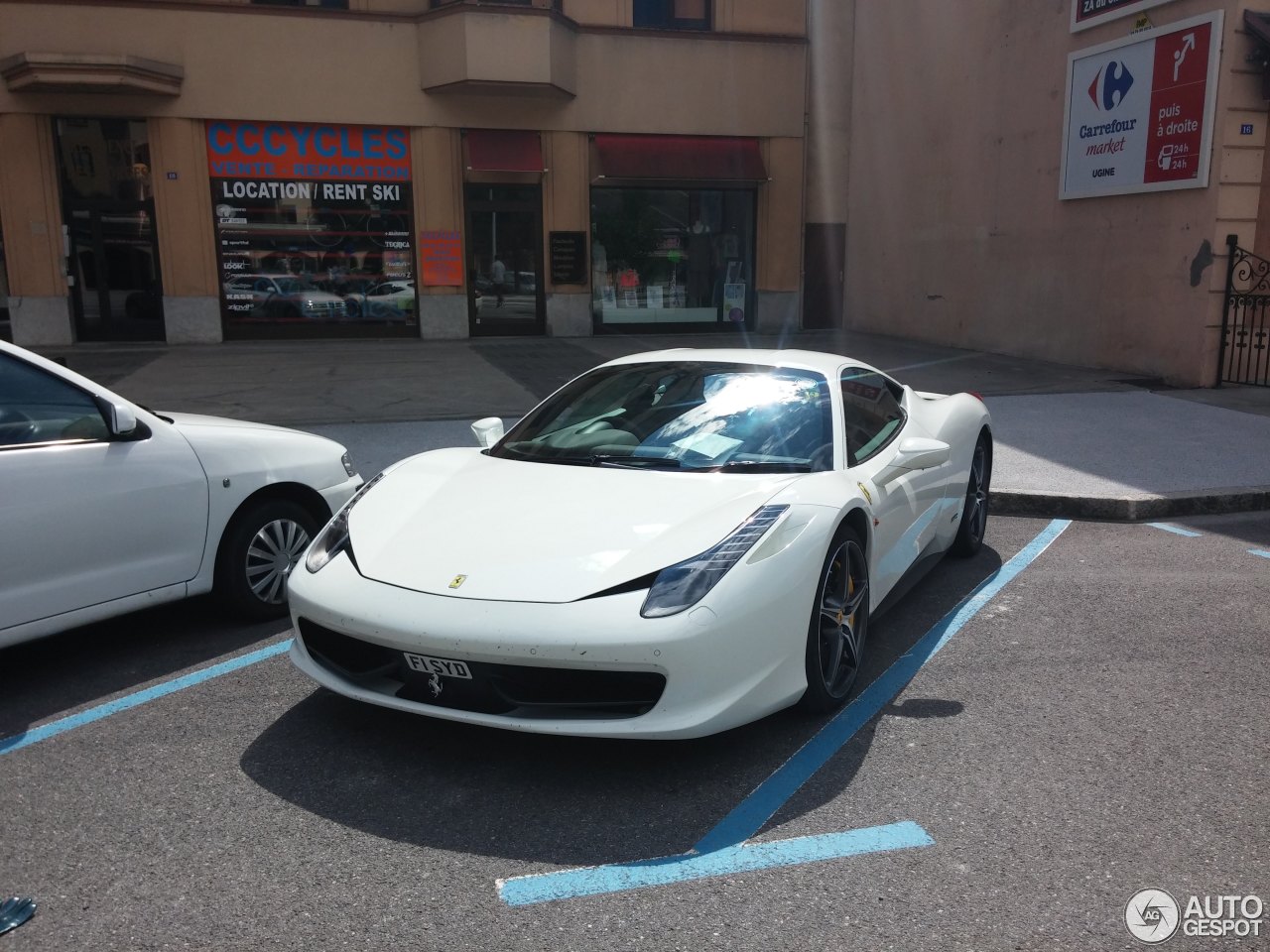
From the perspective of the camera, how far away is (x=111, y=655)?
4.83 meters

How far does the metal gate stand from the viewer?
40.4 ft

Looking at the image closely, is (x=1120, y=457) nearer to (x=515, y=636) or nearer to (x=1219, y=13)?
(x=1219, y=13)

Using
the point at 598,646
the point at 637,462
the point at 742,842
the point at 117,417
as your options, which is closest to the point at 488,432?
the point at 637,462

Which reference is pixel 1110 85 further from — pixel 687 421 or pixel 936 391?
pixel 687 421

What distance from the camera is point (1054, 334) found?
14969 mm

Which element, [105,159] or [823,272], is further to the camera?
[823,272]

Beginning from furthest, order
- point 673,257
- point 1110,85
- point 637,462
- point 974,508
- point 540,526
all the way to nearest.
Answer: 1. point 673,257
2. point 1110,85
3. point 974,508
4. point 637,462
5. point 540,526

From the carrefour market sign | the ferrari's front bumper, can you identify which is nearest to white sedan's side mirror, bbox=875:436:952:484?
the ferrari's front bumper

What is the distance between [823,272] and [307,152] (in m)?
9.63

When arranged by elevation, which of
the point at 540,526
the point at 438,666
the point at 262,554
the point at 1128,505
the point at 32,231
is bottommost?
the point at 1128,505

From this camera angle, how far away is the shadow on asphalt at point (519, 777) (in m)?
3.23

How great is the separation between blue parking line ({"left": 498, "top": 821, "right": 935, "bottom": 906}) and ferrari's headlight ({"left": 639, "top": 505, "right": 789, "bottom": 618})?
2.40ft

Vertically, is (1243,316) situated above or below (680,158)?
below

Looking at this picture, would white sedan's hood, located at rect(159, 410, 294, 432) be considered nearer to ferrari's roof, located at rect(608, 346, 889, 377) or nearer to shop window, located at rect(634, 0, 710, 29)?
ferrari's roof, located at rect(608, 346, 889, 377)
